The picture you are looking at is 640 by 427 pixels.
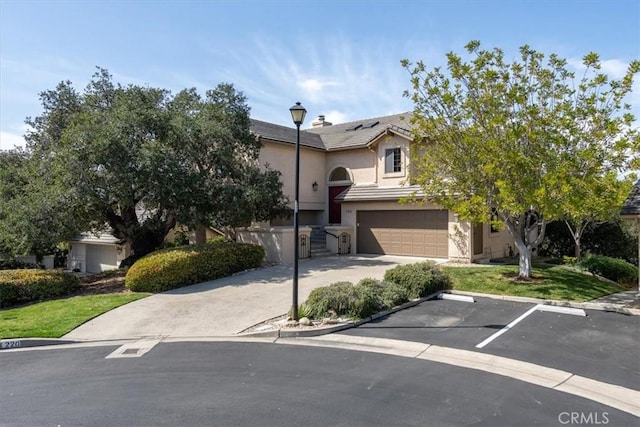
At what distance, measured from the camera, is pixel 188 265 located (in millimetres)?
13578

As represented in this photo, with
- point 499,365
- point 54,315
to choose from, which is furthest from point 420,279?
point 54,315

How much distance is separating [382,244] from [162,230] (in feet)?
33.4

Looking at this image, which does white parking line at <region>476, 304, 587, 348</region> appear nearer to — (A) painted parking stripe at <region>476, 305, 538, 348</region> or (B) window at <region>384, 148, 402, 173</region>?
(A) painted parking stripe at <region>476, 305, 538, 348</region>

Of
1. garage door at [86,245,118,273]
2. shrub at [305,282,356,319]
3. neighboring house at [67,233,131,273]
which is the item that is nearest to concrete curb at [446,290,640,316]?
shrub at [305,282,356,319]

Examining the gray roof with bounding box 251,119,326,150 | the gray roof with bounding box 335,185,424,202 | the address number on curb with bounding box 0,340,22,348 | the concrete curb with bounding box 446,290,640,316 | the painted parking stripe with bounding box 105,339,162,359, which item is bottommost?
the address number on curb with bounding box 0,340,22,348

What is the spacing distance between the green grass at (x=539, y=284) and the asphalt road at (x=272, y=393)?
6.15 metres

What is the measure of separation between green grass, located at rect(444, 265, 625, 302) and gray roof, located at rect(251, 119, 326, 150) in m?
11.3

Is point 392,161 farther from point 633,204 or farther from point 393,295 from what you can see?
point 393,295

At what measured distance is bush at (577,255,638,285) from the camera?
49.0ft

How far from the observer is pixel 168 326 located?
9320 mm

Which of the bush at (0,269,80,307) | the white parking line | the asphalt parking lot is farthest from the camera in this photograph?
the bush at (0,269,80,307)

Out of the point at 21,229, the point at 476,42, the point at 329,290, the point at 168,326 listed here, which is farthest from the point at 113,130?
the point at 476,42

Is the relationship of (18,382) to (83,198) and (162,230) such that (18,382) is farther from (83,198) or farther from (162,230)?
(162,230)

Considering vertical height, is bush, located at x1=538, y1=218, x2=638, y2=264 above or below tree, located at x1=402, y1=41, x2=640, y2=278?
below
